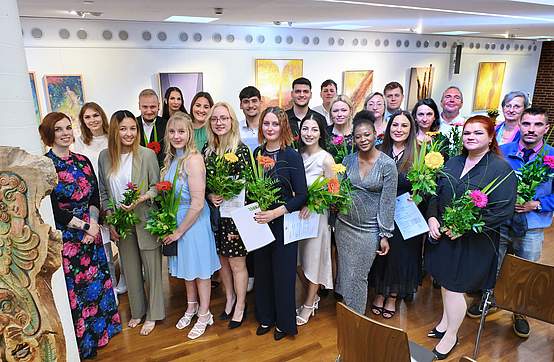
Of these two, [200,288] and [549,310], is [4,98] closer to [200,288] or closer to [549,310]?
[200,288]

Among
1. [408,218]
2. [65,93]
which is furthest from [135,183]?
[65,93]

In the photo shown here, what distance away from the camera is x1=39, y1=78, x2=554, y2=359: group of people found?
2588 millimetres

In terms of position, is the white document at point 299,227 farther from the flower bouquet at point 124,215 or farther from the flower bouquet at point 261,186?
the flower bouquet at point 124,215

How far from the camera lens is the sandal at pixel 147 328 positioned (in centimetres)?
311

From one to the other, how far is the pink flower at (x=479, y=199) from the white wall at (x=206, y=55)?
4932mm

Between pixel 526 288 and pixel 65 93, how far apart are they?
18.5 feet

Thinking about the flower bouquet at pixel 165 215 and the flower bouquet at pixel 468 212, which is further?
the flower bouquet at pixel 165 215

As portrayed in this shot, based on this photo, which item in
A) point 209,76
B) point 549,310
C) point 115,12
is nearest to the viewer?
point 549,310

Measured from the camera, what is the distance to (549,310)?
2.31 metres

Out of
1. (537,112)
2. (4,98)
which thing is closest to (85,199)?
(4,98)

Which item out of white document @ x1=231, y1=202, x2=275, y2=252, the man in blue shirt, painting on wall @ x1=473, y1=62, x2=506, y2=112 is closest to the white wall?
painting on wall @ x1=473, y1=62, x2=506, y2=112

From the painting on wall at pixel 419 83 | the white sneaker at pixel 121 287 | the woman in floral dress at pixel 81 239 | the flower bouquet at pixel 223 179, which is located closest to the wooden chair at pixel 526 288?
the flower bouquet at pixel 223 179

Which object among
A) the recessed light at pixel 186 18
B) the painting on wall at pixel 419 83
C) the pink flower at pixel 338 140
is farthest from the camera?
the painting on wall at pixel 419 83

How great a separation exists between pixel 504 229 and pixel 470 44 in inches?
309
